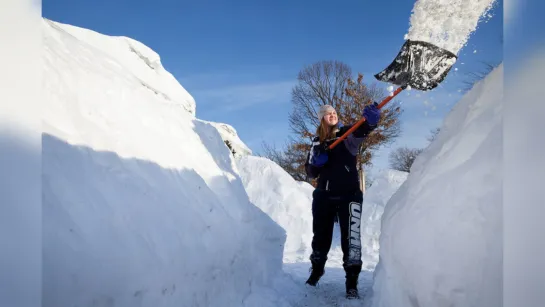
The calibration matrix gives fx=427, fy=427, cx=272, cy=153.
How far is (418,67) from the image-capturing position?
3412 millimetres

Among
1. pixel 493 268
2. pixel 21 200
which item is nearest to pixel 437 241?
pixel 493 268

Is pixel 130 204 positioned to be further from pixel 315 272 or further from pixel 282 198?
pixel 282 198

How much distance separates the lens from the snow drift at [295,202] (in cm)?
884

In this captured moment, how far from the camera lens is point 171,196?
133 inches

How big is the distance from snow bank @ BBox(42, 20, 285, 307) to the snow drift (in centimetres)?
378

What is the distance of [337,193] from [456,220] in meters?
2.06

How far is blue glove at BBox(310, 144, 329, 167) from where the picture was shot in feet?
14.0

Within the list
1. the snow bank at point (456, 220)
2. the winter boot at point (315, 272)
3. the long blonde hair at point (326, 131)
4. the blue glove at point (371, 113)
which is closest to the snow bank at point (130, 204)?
the winter boot at point (315, 272)

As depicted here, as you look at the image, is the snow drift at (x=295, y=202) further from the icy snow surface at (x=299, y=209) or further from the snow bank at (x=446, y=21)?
the snow bank at (x=446, y=21)

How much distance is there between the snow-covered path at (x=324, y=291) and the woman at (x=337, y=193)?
128mm

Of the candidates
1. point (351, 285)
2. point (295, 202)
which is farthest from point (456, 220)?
point (295, 202)

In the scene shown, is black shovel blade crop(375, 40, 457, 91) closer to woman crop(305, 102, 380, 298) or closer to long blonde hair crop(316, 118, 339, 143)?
woman crop(305, 102, 380, 298)

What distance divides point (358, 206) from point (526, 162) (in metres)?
2.64

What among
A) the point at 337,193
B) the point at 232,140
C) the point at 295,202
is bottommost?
the point at 295,202
